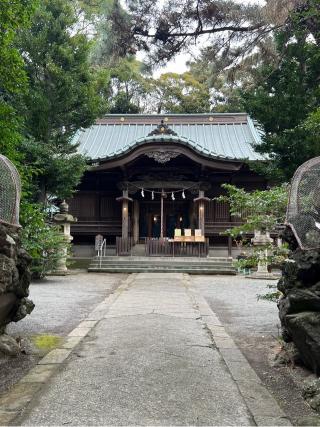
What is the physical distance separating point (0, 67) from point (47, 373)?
423 centimetres

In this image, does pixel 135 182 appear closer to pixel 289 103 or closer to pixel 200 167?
pixel 200 167

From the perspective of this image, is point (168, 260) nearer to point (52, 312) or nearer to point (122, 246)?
point (122, 246)

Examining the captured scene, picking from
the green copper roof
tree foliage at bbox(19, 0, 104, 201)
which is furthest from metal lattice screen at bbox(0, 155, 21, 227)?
the green copper roof

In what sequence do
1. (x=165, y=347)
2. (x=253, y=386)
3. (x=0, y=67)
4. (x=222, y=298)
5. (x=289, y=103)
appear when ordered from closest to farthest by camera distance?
(x=253, y=386), (x=165, y=347), (x=0, y=67), (x=222, y=298), (x=289, y=103)

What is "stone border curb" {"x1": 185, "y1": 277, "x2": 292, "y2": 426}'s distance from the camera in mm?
2791

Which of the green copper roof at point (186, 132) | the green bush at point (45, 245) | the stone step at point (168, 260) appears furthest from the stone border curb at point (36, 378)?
the green copper roof at point (186, 132)

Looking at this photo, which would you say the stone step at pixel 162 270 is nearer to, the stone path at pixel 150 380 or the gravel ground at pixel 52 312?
the gravel ground at pixel 52 312

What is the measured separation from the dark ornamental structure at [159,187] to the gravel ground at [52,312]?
6.04 m

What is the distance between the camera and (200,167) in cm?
1825

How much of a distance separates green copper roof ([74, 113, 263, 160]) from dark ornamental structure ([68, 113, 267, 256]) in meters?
0.15

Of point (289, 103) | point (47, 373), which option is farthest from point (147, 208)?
point (47, 373)

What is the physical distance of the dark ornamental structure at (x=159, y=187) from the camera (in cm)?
1755

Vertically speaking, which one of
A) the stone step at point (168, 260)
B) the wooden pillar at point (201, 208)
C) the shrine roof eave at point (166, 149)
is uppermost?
the shrine roof eave at point (166, 149)

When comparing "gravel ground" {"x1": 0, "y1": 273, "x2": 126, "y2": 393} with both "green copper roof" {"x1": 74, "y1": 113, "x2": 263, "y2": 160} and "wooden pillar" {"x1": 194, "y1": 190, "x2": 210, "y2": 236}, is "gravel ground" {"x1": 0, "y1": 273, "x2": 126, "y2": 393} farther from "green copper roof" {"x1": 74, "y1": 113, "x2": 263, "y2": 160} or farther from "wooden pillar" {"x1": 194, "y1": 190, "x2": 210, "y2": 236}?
"green copper roof" {"x1": 74, "y1": 113, "x2": 263, "y2": 160}
